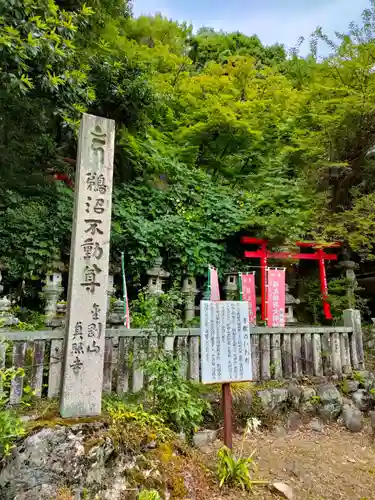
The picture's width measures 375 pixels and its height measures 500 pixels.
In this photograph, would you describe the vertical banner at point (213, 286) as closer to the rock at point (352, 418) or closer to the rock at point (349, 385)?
the rock at point (349, 385)

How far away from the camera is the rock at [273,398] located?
4457 millimetres

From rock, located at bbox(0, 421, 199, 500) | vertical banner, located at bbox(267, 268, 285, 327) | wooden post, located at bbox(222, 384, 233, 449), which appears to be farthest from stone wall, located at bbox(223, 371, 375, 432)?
vertical banner, located at bbox(267, 268, 285, 327)

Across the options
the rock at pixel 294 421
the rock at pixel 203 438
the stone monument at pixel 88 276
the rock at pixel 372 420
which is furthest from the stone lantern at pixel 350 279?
the stone monument at pixel 88 276

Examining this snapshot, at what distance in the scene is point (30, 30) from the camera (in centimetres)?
442

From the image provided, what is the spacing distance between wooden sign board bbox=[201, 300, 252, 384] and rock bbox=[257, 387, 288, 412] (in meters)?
1.34

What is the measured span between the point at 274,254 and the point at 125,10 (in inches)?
265

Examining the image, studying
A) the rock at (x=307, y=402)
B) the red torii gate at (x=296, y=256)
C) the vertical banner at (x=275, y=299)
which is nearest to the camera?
the rock at (x=307, y=402)

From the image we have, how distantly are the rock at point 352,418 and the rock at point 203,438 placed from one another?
2108 millimetres

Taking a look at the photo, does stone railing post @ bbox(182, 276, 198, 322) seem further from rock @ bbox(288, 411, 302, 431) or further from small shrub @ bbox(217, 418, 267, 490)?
small shrub @ bbox(217, 418, 267, 490)

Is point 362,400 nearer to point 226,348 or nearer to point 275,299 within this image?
point 275,299

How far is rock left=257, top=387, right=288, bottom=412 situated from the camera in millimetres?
4457

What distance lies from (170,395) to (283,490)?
126 cm

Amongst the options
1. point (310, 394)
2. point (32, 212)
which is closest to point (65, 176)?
point (32, 212)

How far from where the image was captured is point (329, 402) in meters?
4.87
